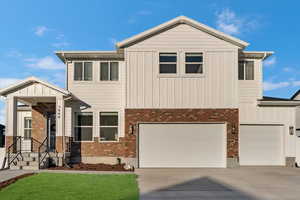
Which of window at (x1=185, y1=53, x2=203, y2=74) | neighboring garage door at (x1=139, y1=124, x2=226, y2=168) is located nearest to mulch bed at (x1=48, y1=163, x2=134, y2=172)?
neighboring garage door at (x1=139, y1=124, x2=226, y2=168)

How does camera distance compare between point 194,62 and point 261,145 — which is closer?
point 194,62

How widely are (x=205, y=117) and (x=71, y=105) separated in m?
7.45

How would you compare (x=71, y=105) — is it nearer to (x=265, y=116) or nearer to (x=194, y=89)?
(x=194, y=89)

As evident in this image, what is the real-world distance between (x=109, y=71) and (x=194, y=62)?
4.86 metres

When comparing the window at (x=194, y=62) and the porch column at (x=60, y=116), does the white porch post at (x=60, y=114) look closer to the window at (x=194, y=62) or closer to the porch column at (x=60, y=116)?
the porch column at (x=60, y=116)

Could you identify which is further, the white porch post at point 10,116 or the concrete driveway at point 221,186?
the white porch post at point 10,116

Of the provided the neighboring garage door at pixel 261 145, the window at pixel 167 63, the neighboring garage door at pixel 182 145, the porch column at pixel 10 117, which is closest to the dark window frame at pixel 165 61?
the window at pixel 167 63

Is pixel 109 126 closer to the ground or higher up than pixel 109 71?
closer to the ground

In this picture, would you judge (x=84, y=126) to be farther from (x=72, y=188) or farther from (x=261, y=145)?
(x=261, y=145)

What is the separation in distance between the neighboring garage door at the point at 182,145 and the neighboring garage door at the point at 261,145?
5.03ft

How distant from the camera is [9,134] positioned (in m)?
15.4

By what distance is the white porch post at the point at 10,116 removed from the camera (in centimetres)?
1546

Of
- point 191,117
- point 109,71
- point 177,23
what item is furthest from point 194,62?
point 109,71

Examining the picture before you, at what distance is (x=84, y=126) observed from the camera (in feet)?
56.0
